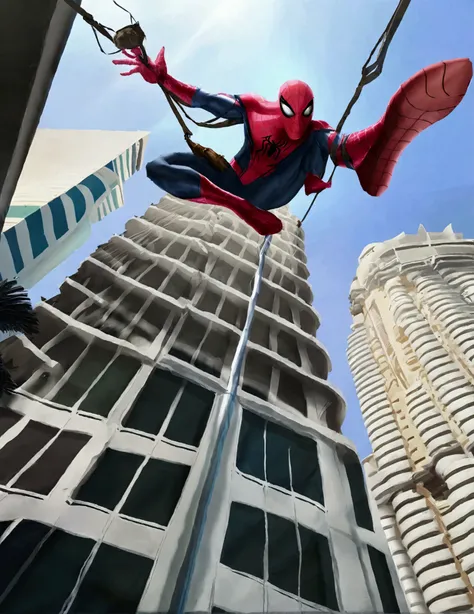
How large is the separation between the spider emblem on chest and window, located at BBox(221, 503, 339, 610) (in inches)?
69.7

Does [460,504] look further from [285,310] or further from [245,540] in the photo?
[245,540]

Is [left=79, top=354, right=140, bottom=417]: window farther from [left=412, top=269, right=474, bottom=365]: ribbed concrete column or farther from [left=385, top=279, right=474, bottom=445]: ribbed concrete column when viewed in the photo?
[left=412, top=269, right=474, bottom=365]: ribbed concrete column

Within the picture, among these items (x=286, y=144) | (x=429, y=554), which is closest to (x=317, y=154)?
(x=286, y=144)

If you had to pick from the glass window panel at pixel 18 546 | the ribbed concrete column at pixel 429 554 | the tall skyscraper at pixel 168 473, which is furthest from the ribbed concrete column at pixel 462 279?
the glass window panel at pixel 18 546

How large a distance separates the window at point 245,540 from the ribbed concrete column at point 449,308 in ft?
20.1

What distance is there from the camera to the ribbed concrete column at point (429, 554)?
5.23m

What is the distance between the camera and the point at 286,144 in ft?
8.48

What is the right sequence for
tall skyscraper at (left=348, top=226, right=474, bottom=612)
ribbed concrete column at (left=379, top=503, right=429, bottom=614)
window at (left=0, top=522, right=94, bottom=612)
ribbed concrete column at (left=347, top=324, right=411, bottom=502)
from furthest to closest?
ribbed concrete column at (left=347, top=324, right=411, bottom=502) → tall skyscraper at (left=348, top=226, right=474, bottom=612) → ribbed concrete column at (left=379, top=503, right=429, bottom=614) → window at (left=0, top=522, right=94, bottom=612)

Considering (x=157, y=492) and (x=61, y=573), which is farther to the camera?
(x=157, y=492)

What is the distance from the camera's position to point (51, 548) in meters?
1.37

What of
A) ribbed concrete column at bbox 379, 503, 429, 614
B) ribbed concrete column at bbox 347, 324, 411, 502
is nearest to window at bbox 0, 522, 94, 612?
ribbed concrete column at bbox 379, 503, 429, 614

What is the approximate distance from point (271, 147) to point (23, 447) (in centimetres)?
187

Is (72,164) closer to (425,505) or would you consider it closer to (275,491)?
(275,491)

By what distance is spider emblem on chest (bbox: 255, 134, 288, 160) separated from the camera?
8.49 feet
